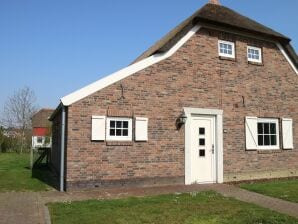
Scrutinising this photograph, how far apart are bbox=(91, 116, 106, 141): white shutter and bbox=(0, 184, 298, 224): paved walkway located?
1.67m

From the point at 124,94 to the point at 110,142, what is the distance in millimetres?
1675

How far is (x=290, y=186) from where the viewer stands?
12.2 m

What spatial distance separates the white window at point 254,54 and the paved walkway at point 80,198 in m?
5.61

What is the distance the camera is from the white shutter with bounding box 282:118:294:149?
1496cm

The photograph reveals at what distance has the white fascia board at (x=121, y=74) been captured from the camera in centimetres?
1106

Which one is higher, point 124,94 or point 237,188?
point 124,94

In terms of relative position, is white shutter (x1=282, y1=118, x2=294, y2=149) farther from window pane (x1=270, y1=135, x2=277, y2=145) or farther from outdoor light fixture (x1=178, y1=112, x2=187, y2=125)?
outdoor light fixture (x1=178, y1=112, x2=187, y2=125)

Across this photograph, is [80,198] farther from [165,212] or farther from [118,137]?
[165,212]

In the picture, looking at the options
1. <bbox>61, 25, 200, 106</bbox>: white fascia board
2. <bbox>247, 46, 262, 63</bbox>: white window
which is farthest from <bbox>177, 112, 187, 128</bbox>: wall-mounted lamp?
<bbox>247, 46, 262, 63</bbox>: white window

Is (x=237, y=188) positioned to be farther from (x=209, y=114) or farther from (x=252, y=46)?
(x=252, y=46)

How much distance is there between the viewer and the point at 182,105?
12867 mm

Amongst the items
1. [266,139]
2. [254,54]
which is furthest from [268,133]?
[254,54]

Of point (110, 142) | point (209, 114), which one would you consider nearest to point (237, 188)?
point (209, 114)

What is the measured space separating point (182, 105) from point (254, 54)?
448 centimetres
